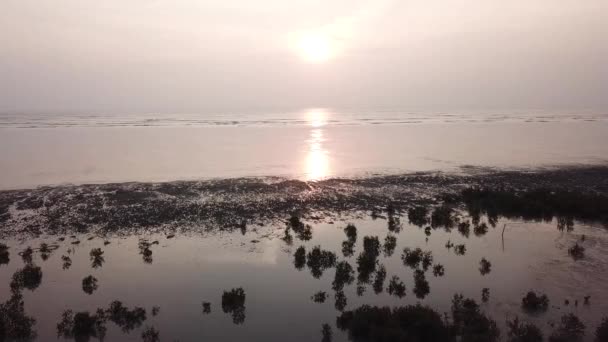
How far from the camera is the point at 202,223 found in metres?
25.0

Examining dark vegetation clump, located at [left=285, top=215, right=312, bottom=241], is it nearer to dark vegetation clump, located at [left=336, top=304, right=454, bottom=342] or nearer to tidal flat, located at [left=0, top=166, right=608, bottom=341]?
tidal flat, located at [left=0, top=166, right=608, bottom=341]

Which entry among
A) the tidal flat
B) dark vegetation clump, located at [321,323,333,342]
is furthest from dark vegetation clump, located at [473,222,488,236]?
dark vegetation clump, located at [321,323,333,342]

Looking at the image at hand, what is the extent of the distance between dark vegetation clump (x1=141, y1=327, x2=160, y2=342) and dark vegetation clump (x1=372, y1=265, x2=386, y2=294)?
27.5ft

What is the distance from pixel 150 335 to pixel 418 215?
18601 millimetres

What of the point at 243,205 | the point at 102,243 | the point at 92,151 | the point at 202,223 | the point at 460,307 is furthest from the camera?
the point at 92,151

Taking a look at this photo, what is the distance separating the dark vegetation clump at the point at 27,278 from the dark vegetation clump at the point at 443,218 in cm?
2124

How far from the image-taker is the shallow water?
13547 millimetres

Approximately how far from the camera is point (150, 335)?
12750 mm

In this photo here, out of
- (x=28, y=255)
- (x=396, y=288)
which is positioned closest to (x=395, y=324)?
(x=396, y=288)

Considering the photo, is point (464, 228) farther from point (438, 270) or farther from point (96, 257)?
point (96, 257)

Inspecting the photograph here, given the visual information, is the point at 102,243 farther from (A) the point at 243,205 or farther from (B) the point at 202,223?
(A) the point at 243,205

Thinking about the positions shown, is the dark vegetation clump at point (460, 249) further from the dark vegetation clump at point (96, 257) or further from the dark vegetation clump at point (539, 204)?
the dark vegetation clump at point (96, 257)

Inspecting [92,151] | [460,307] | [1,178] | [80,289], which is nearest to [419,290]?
[460,307]

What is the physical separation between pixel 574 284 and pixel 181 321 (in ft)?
51.4
